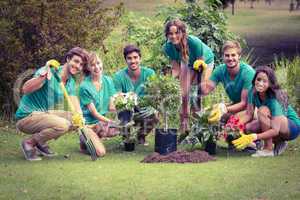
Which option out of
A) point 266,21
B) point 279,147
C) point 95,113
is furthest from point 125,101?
point 266,21

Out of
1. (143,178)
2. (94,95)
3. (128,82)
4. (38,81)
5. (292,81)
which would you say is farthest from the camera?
(292,81)

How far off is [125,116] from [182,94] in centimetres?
83

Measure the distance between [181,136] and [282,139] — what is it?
1.22m

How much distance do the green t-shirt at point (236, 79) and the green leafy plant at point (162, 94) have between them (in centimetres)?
66

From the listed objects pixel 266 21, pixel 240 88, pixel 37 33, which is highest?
pixel 266 21

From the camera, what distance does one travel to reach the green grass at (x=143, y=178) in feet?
18.5

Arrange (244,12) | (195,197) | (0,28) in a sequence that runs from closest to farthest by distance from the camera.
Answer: (195,197)
(0,28)
(244,12)

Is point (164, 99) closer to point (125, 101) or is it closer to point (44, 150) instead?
point (125, 101)

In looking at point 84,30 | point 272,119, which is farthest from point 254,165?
point 84,30

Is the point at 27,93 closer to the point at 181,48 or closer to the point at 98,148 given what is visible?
the point at 98,148

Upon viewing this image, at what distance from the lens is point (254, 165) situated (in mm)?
6777

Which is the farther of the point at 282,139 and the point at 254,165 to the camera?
the point at 282,139

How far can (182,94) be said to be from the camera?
8.06 metres

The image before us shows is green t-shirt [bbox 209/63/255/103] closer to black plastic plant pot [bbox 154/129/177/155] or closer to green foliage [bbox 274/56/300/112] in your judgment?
black plastic plant pot [bbox 154/129/177/155]
